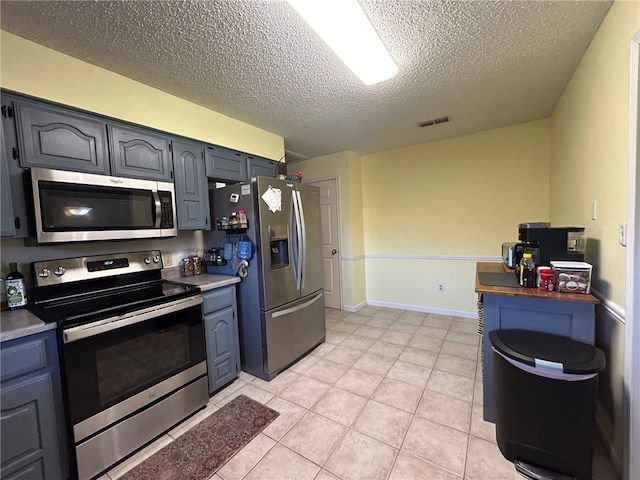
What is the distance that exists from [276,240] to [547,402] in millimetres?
1945

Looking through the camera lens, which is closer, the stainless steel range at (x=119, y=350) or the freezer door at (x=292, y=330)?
the stainless steel range at (x=119, y=350)

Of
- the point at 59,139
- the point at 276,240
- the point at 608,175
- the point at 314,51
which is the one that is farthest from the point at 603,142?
the point at 59,139

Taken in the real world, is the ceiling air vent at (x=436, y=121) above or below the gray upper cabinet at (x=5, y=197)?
above

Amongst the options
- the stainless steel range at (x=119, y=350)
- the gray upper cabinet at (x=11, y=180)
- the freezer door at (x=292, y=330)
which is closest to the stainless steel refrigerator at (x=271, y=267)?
the freezer door at (x=292, y=330)

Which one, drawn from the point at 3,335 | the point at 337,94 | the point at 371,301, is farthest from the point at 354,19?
the point at 371,301

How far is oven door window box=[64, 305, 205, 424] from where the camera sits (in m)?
1.32

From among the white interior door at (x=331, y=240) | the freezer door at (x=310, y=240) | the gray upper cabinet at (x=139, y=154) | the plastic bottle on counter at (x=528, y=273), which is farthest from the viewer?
the white interior door at (x=331, y=240)

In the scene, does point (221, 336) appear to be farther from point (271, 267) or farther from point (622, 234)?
point (622, 234)

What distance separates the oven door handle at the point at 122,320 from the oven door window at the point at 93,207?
2.03 feet

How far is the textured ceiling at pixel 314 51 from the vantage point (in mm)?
1356

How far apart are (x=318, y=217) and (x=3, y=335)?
220 centimetres

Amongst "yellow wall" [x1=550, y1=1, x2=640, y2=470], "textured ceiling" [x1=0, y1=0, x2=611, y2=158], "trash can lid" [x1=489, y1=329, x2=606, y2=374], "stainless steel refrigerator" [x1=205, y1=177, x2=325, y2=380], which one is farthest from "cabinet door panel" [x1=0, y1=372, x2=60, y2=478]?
"yellow wall" [x1=550, y1=1, x2=640, y2=470]

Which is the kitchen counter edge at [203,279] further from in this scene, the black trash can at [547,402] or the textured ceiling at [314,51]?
the black trash can at [547,402]

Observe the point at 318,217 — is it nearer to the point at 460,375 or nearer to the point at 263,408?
the point at 263,408
